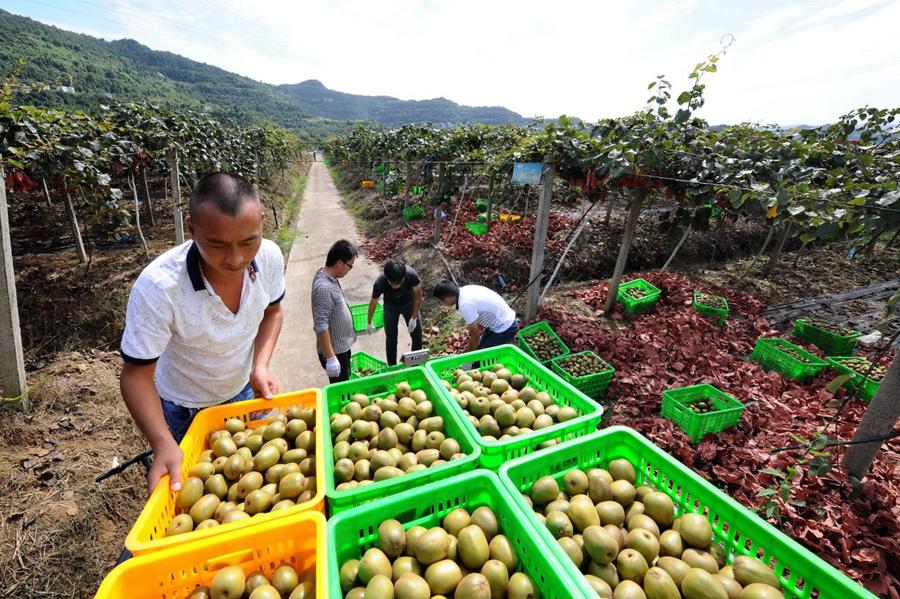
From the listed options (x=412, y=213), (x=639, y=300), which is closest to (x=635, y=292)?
(x=639, y=300)

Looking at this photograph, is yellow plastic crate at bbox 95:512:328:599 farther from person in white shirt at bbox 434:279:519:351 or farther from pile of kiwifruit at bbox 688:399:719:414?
pile of kiwifruit at bbox 688:399:719:414

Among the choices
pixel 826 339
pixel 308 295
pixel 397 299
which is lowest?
pixel 308 295

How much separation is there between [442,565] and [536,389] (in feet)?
5.98

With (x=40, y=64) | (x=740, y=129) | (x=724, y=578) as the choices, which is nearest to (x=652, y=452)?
(x=724, y=578)

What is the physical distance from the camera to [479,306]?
5.38m

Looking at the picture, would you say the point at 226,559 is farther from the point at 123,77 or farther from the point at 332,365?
the point at 123,77

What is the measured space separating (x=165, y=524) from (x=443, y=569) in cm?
139

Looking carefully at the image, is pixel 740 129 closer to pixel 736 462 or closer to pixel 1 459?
pixel 736 462

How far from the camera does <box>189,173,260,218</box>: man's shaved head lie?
6.40 ft

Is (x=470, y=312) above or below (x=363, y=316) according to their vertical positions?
above

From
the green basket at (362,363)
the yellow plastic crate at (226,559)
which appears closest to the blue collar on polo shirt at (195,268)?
the yellow plastic crate at (226,559)

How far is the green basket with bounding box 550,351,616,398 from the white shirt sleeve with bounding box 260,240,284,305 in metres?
3.92

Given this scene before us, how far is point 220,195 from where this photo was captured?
195 cm

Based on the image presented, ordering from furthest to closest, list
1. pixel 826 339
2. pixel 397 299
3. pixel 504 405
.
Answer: pixel 826 339 < pixel 397 299 < pixel 504 405
